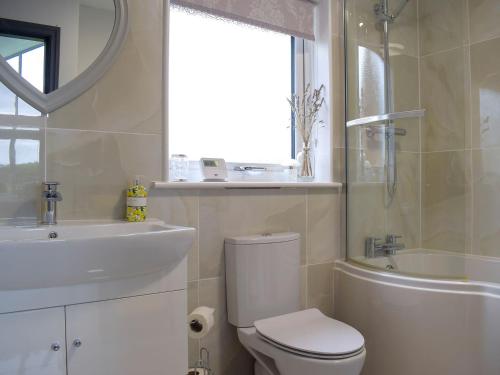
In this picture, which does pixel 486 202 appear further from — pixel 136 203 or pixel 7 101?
pixel 7 101

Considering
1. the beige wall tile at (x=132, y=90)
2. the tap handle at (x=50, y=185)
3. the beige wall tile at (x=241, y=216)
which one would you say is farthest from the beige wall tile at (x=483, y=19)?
the tap handle at (x=50, y=185)

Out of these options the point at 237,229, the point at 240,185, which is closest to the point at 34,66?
the point at 240,185

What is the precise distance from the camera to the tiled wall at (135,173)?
1.30m

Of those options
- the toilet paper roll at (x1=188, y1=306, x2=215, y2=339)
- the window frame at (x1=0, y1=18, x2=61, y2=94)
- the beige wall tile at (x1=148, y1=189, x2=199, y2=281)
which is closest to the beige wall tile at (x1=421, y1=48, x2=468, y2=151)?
the beige wall tile at (x1=148, y1=189, x2=199, y2=281)

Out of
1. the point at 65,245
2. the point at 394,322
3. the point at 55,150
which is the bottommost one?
the point at 394,322

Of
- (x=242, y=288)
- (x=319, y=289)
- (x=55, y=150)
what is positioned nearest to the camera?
(x=55, y=150)

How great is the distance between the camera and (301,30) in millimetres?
2014

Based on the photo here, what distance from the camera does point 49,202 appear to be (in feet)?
4.01

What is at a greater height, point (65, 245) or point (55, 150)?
point (55, 150)

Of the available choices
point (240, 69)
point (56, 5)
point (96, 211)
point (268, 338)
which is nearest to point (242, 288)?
point (268, 338)

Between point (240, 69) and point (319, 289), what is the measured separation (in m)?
1.16

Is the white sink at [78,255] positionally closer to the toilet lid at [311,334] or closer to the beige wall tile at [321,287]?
the toilet lid at [311,334]

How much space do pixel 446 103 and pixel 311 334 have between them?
131 centimetres

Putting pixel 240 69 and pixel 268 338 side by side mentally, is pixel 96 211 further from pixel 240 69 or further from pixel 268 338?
pixel 240 69
